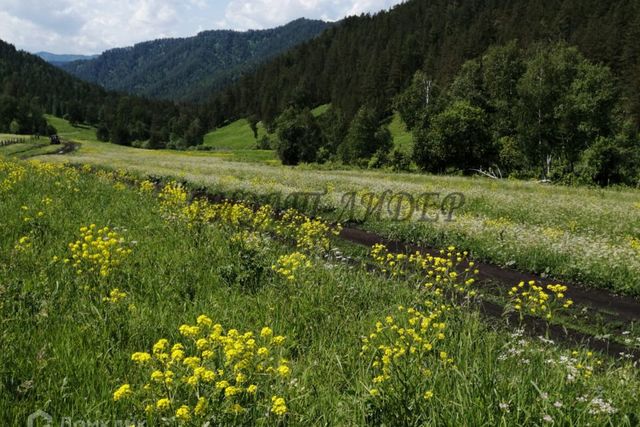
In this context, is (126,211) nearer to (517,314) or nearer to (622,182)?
(517,314)

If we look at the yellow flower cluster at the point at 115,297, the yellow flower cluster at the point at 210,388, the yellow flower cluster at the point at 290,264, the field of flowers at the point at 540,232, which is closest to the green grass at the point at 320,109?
the field of flowers at the point at 540,232

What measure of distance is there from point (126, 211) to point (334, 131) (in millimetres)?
90451

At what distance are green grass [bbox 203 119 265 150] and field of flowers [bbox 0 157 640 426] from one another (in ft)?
407

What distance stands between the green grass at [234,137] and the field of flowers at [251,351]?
12403 centimetres

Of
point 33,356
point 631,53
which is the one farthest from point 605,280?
point 631,53

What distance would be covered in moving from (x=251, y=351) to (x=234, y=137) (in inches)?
6029

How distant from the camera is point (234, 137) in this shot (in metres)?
151

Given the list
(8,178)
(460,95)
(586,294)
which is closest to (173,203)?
(8,178)

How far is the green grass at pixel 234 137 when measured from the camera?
136500mm

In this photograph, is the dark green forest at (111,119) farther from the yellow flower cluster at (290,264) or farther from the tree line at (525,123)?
the yellow flower cluster at (290,264)

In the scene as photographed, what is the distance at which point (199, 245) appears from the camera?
8492mm

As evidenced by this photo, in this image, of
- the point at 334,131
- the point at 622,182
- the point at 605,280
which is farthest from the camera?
the point at 334,131

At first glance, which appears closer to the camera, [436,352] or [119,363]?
[119,363]

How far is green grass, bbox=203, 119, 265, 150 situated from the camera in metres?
136
